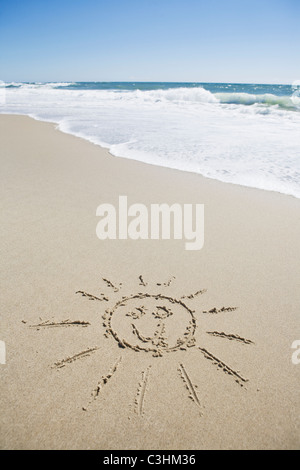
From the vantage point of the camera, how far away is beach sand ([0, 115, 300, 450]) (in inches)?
57.2

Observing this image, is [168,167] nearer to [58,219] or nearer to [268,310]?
[58,219]

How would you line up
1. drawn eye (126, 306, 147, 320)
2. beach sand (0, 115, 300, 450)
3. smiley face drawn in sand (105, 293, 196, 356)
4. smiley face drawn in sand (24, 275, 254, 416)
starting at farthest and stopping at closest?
drawn eye (126, 306, 147, 320) < smiley face drawn in sand (105, 293, 196, 356) < smiley face drawn in sand (24, 275, 254, 416) < beach sand (0, 115, 300, 450)

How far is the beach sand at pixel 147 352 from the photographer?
4.77 feet

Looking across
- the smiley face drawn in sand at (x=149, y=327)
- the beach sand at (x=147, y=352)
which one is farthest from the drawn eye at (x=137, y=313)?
the beach sand at (x=147, y=352)

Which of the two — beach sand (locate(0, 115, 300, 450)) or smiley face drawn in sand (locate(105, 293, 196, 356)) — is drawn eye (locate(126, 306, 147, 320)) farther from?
beach sand (locate(0, 115, 300, 450))

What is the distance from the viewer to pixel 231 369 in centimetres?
173

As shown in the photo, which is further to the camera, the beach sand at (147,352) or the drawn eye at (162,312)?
the drawn eye at (162,312)

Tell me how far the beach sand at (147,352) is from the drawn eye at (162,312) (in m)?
0.13

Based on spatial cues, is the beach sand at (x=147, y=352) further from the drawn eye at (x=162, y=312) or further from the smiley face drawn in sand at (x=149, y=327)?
the drawn eye at (x=162, y=312)

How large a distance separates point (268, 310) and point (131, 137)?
6.68 meters

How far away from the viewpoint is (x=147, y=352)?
1832 mm

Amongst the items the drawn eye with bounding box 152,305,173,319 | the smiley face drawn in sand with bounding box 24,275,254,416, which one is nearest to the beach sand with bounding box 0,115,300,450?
the smiley face drawn in sand with bounding box 24,275,254,416

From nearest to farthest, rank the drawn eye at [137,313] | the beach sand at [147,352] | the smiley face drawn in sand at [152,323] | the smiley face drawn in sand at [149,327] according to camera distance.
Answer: the beach sand at [147,352] → the smiley face drawn in sand at [149,327] → the smiley face drawn in sand at [152,323] → the drawn eye at [137,313]

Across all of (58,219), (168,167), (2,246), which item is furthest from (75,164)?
(2,246)
